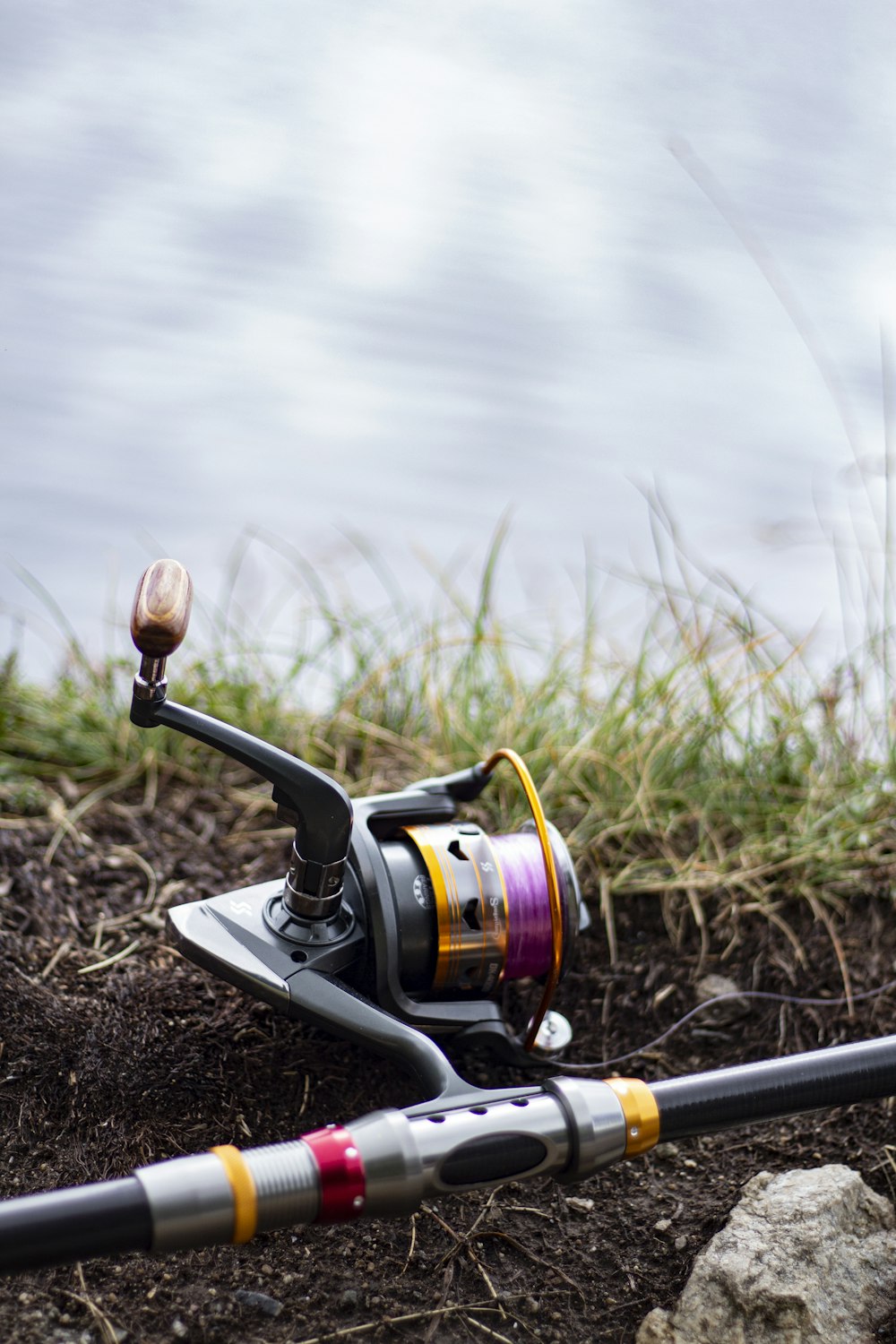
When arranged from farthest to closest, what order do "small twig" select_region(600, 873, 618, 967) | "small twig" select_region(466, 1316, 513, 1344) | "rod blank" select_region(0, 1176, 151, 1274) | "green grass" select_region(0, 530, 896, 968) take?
"green grass" select_region(0, 530, 896, 968), "small twig" select_region(600, 873, 618, 967), "small twig" select_region(466, 1316, 513, 1344), "rod blank" select_region(0, 1176, 151, 1274)

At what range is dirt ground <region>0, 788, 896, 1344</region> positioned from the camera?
153 cm

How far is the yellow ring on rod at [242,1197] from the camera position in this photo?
1271mm

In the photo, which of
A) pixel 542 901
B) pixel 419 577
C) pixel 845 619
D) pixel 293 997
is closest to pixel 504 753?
pixel 542 901

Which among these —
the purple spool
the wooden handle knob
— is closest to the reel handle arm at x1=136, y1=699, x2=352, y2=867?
the wooden handle knob

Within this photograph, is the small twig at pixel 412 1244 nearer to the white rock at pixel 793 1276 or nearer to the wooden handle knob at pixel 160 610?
Result: the white rock at pixel 793 1276

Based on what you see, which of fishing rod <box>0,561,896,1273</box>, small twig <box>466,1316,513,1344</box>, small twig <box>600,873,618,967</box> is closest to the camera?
fishing rod <box>0,561,896,1273</box>

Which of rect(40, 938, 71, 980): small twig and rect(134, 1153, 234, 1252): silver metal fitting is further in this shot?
rect(40, 938, 71, 980): small twig

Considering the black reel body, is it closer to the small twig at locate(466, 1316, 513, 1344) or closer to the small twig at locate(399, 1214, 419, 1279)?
the small twig at locate(399, 1214, 419, 1279)

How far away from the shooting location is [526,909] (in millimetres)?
1823

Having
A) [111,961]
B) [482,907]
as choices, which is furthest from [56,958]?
[482,907]

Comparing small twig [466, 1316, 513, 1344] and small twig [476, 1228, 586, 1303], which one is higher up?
small twig [476, 1228, 586, 1303]

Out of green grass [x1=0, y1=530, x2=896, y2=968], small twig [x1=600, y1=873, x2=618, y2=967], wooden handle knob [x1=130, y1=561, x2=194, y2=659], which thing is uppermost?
wooden handle knob [x1=130, y1=561, x2=194, y2=659]

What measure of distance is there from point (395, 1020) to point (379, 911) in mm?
149

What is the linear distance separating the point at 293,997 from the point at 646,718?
123cm
